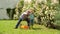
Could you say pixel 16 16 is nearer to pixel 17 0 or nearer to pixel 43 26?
pixel 17 0

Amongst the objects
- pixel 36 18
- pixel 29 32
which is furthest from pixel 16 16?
pixel 29 32

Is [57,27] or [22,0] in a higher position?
[22,0]

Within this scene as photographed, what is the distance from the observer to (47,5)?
16359mm

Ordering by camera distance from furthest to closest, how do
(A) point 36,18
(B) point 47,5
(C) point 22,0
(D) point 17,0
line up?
(D) point 17,0 < (C) point 22,0 < (A) point 36,18 < (B) point 47,5

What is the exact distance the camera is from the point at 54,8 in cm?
1593

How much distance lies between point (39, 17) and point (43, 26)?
2.55 ft

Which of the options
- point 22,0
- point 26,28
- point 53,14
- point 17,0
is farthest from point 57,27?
point 17,0

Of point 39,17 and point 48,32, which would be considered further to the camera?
point 39,17

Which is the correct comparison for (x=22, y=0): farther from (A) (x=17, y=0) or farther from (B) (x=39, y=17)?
(B) (x=39, y=17)

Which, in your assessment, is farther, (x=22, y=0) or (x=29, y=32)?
(x=22, y=0)

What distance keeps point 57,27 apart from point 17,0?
805 cm

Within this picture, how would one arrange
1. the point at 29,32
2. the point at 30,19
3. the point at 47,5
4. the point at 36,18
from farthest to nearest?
1. the point at 36,18
2. the point at 47,5
3. the point at 30,19
4. the point at 29,32

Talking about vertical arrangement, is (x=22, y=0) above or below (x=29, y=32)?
above

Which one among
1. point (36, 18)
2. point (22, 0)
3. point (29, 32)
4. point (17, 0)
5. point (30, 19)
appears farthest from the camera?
point (17, 0)
